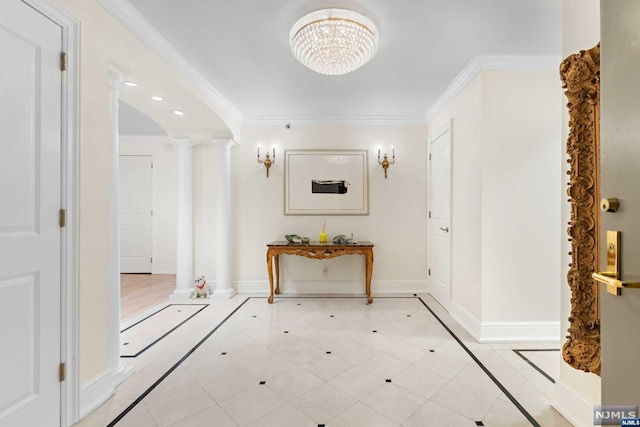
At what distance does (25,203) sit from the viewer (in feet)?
4.66

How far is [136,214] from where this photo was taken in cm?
559

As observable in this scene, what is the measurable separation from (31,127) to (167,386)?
175cm

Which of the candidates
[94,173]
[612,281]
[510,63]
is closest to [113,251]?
[94,173]

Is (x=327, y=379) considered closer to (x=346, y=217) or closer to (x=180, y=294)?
(x=346, y=217)

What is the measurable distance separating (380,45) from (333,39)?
531 millimetres

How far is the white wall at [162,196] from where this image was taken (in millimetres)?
5523

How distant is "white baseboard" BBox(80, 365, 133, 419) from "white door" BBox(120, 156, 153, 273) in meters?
4.08

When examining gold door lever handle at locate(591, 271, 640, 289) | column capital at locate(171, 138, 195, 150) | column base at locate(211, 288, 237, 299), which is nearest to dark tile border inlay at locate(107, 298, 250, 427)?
column base at locate(211, 288, 237, 299)

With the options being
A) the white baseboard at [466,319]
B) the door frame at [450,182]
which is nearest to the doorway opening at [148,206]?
the door frame at [450,182]

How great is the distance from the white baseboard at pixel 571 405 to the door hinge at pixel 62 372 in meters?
2.83

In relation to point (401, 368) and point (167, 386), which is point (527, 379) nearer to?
point (401, 368)

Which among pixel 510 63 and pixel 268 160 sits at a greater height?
pixel 510 63

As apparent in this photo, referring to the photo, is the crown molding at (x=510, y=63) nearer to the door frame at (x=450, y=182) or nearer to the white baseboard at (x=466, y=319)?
the door frame at (x=450, y=182)

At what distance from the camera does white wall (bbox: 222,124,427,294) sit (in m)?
4.23
